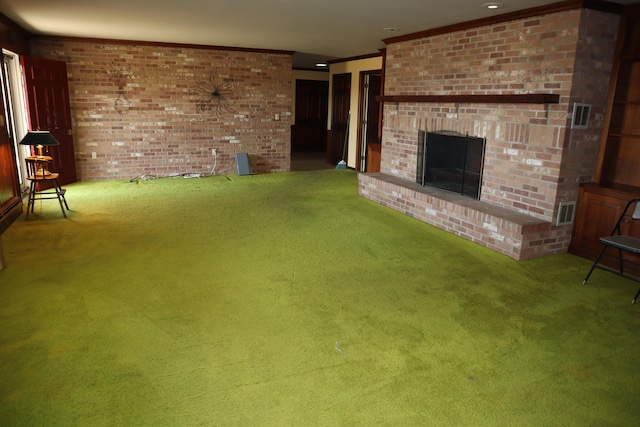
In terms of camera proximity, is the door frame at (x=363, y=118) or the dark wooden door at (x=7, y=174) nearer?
the dark wooden door at (x=7, y=174)

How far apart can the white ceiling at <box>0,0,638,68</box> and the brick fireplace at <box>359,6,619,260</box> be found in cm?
33

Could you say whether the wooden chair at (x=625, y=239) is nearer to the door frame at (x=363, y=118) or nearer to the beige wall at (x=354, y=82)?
the door frame at (x=363, y=118)

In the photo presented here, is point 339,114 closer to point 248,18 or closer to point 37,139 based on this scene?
point 248,18

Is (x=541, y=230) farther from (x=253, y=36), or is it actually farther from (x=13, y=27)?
(x=13, y=27)

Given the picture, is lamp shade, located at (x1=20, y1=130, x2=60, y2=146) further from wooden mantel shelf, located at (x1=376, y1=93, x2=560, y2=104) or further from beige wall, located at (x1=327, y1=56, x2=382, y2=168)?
beige wall, located at (x1=327, y1=56, x2=382, y2=168)

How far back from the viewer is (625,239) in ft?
12.1

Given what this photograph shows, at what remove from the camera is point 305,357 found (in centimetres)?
265

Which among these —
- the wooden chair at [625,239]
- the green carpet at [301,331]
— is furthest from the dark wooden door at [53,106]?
the wooden chair at [625,239]

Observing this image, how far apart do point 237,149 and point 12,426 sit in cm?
736

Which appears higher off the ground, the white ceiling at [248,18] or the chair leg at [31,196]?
the white ceiling at [248,18]

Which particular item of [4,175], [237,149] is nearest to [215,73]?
[237,149]

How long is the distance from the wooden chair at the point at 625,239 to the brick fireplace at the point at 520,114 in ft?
1.77

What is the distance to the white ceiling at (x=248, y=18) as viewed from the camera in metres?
4.68

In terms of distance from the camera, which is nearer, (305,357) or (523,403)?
(523,403)
